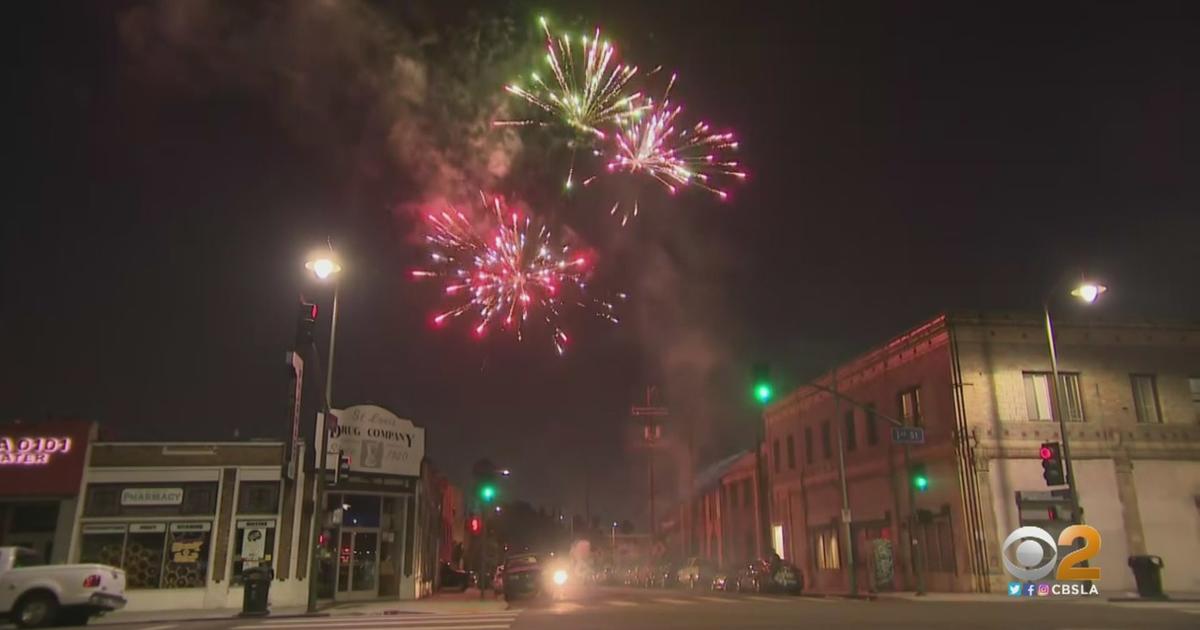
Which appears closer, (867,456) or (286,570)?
(286,570)

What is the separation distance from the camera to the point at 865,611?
60.3 feet

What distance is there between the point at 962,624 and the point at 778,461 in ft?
118

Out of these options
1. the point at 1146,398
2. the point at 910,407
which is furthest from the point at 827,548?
the point at 1146,398

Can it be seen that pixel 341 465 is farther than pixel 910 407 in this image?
No

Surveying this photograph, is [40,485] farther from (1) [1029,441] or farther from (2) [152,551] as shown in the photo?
(1) [1029,441]

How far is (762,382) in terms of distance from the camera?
2516 cm

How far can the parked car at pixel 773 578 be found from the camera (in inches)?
1350

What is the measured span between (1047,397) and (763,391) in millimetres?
13298

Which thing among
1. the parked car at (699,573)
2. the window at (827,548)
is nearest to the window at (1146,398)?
the window at (827,548)

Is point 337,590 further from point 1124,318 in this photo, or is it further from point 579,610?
point 1124,318

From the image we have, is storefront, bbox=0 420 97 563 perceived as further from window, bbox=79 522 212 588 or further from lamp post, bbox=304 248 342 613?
lamp post, bbox=304 248 342 613

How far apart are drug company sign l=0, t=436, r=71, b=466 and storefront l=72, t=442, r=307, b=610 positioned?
1.06 metres

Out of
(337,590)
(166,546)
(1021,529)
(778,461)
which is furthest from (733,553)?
(166,546)

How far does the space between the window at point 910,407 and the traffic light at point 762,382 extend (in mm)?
11576
